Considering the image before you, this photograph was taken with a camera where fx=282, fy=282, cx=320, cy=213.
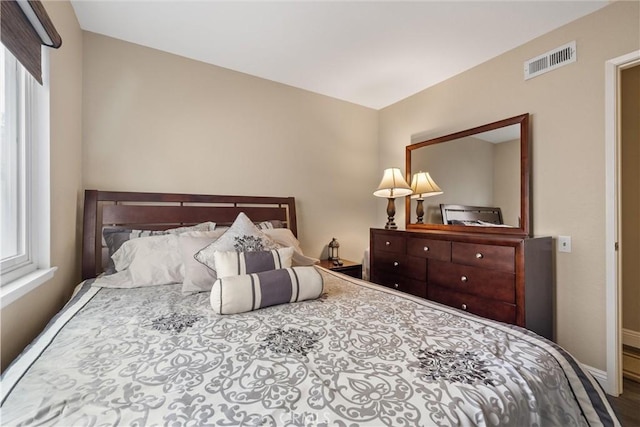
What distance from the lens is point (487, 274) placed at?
1.97 metres

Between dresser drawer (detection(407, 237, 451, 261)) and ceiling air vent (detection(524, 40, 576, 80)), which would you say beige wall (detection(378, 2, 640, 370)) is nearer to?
ceiling air vent (detection(524, 40, 576, 80))

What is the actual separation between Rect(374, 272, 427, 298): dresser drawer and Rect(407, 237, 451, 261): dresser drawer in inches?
9.7

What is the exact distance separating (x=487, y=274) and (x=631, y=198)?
70.3 inches

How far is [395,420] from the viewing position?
618 millimetres

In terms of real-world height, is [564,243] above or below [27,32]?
below

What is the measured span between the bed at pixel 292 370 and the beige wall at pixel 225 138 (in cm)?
126

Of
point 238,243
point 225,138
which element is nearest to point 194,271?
point 238,243

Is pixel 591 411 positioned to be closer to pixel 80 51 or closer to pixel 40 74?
pixel 40 74

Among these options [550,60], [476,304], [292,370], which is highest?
[550,60]

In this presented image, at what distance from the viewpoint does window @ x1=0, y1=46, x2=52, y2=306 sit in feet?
3.91

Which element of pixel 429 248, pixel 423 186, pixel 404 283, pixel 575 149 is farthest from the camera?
pixel 423 186

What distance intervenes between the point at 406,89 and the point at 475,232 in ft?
5.43

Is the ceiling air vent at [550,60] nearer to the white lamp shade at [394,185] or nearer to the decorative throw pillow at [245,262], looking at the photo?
the white lamp shade at [394,185]

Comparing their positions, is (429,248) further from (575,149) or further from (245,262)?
(245,262)
